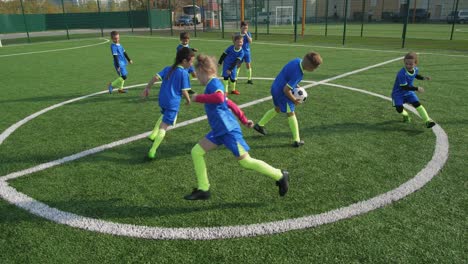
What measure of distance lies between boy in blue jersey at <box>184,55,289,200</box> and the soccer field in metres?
0.27

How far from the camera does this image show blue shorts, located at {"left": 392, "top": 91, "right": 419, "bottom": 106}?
656 cm

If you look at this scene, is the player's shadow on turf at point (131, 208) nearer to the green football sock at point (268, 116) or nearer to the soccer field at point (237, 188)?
the soccer field at point (237, 188)

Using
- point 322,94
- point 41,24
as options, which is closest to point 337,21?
point 41,24

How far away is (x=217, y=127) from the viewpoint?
3805 millimetres

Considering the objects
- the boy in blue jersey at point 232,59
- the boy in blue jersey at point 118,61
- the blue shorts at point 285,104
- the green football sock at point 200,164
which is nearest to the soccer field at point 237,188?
the green football sock at point 200,164

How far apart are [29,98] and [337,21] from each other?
2014 inches

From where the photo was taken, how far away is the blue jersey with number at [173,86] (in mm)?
5179

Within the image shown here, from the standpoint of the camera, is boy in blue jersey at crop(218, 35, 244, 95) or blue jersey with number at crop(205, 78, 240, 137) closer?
blue jersey with number at crop(205, 78, 240, 137)

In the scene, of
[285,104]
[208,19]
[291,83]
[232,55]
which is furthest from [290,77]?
[208,19]

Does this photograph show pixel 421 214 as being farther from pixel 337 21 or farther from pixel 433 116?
pixel 337 21

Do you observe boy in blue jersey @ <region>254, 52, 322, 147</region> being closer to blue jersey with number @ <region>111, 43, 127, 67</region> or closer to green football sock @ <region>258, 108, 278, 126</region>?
green football sock @ <region>258, 108, 278, 126</region>

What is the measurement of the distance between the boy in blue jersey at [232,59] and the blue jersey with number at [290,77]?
3971 millimetres

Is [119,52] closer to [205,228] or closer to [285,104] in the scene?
[285,104]

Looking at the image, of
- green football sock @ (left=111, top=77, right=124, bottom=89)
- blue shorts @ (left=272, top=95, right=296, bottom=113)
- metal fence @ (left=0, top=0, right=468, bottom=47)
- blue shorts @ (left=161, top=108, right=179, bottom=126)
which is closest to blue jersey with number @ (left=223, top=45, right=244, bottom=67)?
green football sock @ (left=111, top=77, right=124, bottom=89)
